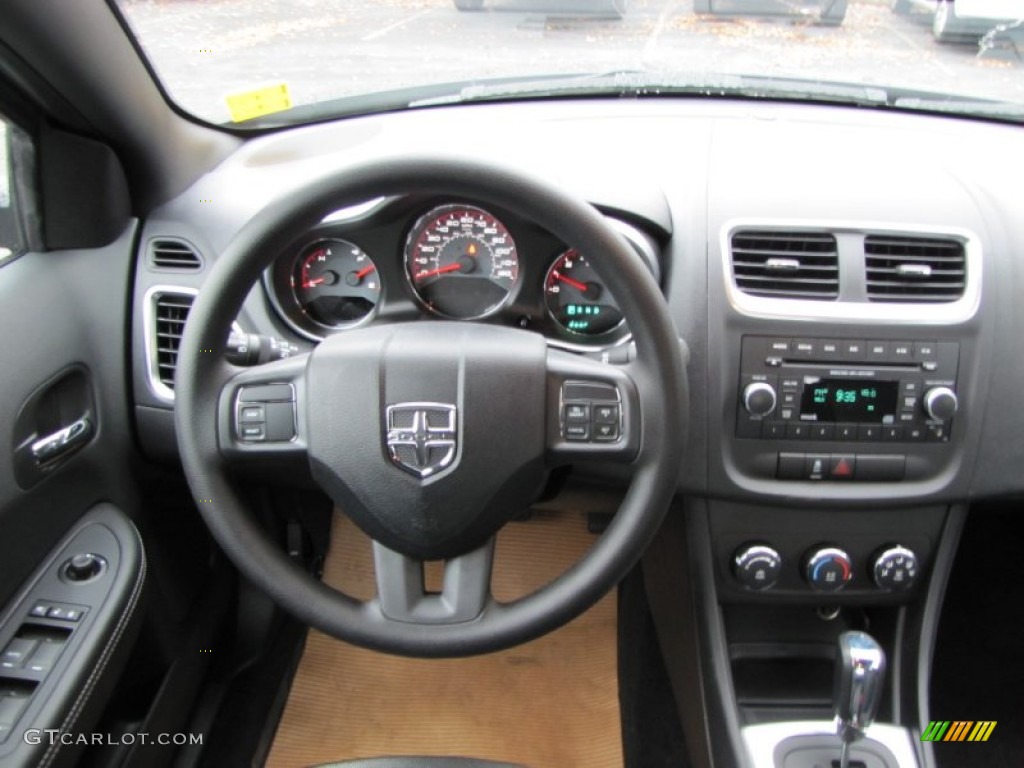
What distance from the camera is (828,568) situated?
168 cm

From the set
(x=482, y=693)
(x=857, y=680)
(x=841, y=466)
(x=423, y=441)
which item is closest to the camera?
(x=423, y=441)

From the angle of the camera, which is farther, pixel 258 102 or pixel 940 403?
pixel 258 102

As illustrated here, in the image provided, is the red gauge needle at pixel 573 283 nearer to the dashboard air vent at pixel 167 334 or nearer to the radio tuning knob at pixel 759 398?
the radio tuning knob at pixel 759 398

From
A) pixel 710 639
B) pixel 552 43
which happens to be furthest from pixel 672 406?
pixel 552 43

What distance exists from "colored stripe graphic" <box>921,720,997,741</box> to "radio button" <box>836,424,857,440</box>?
774 millimetres

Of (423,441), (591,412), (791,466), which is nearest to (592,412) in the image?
(591,412)

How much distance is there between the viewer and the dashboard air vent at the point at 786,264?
1.52 meters

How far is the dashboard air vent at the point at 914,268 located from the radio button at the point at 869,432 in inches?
8.1

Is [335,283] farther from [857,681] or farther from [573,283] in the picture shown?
[857,681]

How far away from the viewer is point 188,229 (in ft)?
5.46

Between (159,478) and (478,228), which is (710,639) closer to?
(478,228)

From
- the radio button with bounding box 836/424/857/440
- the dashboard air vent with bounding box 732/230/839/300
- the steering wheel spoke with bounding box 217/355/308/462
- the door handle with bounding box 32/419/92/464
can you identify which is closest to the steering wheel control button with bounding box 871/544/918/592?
the radio button with bounding box 836/424/857/440

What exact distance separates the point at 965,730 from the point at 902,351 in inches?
39.9

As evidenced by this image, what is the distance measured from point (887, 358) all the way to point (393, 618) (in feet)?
2.87
